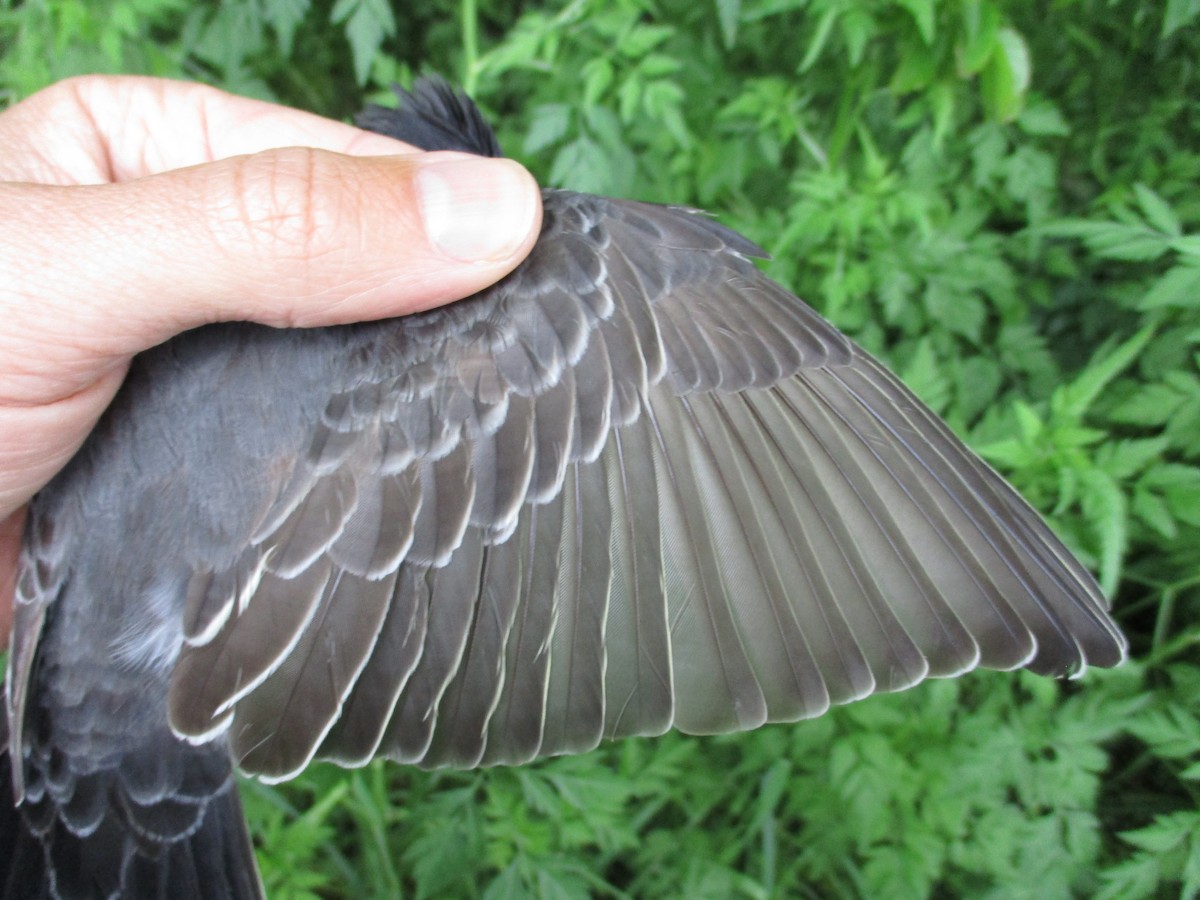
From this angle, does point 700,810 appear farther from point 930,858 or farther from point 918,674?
point 918,674

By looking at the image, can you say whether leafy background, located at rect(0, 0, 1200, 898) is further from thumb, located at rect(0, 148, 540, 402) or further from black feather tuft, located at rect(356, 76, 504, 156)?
thumb, located at rect(0, 148, 540, 402)

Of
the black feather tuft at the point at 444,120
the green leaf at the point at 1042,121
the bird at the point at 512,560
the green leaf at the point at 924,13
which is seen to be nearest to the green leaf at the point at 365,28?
the black feather tuft at the point at 444,120

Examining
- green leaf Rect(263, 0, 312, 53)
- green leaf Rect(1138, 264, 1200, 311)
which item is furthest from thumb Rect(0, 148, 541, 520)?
green leaf Rect(1138, 264, 1200, 311)

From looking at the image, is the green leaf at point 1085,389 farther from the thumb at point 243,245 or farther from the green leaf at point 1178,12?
the thumb at point 243,245

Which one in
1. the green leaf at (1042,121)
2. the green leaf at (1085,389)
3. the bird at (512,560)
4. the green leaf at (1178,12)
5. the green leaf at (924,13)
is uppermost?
the green leaf at (1178,12)

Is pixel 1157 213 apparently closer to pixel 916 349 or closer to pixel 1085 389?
pixel 1085 389

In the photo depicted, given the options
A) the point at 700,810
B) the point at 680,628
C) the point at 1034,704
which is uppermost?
the point at 680,628

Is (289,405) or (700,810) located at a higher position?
(289,405)

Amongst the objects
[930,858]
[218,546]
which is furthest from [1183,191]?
[218,546]
